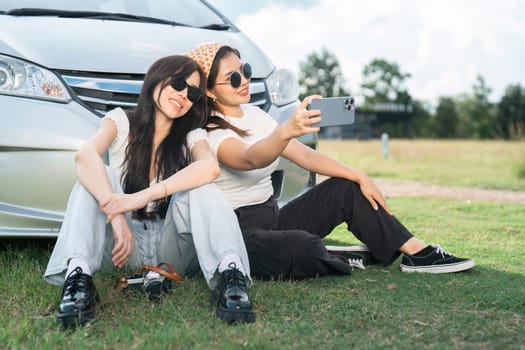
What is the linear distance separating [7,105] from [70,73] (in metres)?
0.33

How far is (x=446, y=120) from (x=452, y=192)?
58.6 metres

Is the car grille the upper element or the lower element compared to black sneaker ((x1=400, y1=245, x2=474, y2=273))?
upper

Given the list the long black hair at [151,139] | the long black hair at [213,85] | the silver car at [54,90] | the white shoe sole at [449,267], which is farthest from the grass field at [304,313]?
the long black hair at [213,85]

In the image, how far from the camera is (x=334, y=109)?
2.68 metres

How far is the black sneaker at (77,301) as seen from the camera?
7.59 ft

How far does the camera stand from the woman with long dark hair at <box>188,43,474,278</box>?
9.70ft

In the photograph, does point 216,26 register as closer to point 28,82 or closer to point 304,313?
point 28,82

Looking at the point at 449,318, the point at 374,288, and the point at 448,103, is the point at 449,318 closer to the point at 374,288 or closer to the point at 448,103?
the point at 374,288

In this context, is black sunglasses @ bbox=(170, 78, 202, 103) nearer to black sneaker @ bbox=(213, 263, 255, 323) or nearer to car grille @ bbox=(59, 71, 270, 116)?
car grille @ bbox=(59, 71, 270, 116)

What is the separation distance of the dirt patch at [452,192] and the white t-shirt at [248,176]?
4385 millimetres

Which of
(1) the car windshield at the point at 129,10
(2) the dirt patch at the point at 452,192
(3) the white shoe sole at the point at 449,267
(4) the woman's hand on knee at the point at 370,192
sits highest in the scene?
(1) the car windshield at the point at 129,10

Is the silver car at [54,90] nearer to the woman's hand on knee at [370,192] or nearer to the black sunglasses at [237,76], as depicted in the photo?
the black sunglasses at [237,76]

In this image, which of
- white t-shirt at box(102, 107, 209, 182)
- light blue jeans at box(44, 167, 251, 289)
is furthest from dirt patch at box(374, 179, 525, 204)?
light blue jeans at box(44, 167, 251, 289)

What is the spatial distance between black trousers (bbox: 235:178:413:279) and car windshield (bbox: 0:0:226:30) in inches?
55.1
